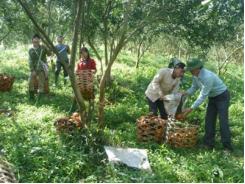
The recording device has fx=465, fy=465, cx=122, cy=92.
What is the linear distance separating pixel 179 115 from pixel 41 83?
4.61 metres

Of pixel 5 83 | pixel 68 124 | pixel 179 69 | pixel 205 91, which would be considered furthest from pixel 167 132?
pixel 5 83

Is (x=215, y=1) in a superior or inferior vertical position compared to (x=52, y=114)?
superior

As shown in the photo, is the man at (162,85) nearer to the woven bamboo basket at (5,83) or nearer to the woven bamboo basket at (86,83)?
the woven bamboo basket at (86,83)

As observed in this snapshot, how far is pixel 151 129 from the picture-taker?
7.76 m

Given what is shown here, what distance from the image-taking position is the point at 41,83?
451 inches

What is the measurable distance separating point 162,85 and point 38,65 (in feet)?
12.9

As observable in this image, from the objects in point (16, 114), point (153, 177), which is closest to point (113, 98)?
point (16, 114)

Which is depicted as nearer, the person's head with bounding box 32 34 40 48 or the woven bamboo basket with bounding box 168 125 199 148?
the woven bamboo basket with bounding box 168 125 199 148

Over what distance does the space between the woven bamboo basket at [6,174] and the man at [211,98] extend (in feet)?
10.2

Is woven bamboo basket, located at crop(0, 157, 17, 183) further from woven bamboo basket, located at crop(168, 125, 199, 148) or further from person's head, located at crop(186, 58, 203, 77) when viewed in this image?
person's head, located at crop(186, 58, 203, 77)

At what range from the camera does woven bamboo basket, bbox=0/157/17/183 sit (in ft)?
16.9

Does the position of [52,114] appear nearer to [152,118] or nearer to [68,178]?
[152,118]

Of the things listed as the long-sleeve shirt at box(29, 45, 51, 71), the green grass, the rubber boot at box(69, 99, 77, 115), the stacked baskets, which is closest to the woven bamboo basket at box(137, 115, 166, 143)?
the stacked baskets

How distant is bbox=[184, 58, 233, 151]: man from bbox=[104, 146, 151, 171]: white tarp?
120cm
